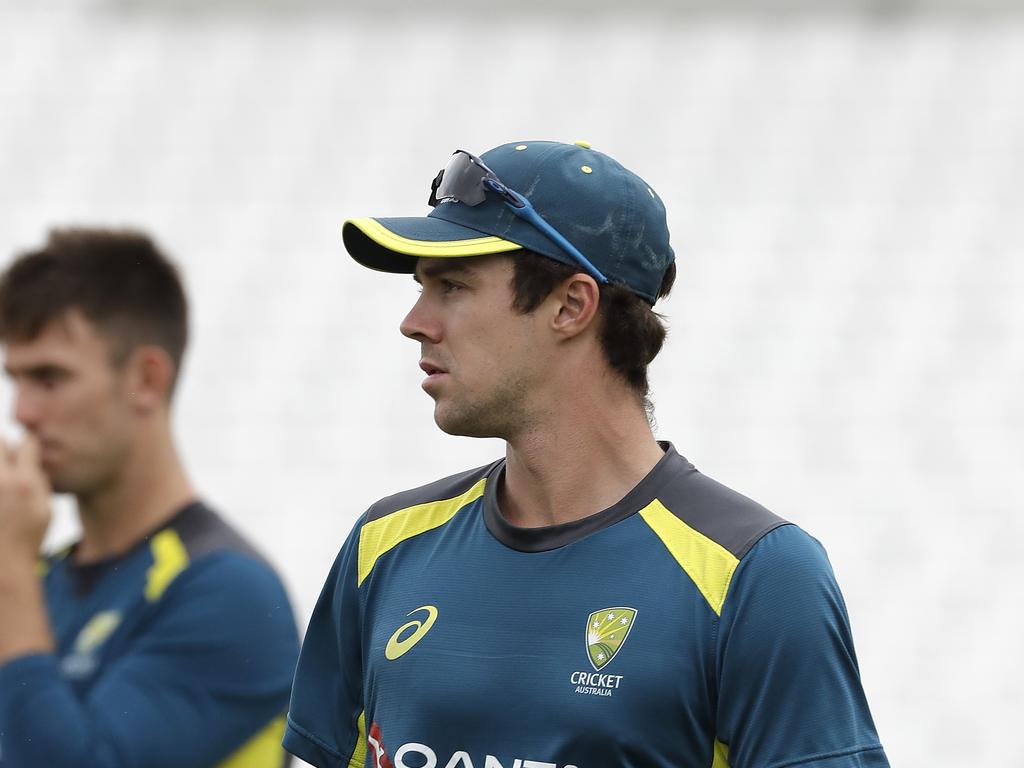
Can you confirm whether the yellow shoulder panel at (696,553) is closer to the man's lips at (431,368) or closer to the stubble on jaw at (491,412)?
the stubble on jaw at (491,412)

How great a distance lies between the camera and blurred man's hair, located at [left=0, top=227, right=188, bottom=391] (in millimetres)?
3490

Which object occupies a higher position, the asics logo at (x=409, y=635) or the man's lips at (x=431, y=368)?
the man's lips at (x=431, y=368)

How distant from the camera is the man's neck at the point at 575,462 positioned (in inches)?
90.4

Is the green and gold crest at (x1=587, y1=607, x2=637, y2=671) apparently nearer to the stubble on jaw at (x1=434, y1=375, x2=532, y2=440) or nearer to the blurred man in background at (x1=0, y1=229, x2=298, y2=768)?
the stubble on jaw at (x1=434, y1=375, x2=532, y2=440)

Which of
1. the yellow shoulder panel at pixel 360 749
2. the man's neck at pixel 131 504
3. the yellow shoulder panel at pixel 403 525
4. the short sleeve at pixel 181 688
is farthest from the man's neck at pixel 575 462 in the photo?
the man's neck at pixel 131 504

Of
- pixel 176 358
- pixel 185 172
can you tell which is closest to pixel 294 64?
pixel 185 172

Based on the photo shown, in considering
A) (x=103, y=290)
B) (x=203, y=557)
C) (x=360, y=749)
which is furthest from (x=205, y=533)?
(x=360, y=749)

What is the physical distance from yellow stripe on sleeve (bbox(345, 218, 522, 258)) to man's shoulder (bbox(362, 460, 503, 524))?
38 cm

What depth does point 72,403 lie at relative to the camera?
11.2 ft

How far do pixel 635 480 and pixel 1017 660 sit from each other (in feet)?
21.7

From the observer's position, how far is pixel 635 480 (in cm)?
230

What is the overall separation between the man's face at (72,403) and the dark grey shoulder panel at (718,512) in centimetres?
164

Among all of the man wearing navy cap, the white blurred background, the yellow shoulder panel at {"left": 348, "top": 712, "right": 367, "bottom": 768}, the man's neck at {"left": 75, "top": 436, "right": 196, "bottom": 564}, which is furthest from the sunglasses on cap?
the white blurred background

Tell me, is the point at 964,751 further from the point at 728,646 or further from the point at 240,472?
the point at 728,646
